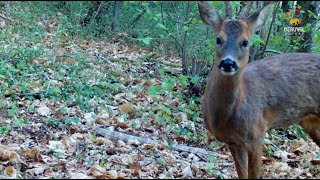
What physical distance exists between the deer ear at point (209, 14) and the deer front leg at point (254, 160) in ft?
3.93

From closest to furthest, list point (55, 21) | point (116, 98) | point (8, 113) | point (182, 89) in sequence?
point (8, 113)
point (116, 98)
point (182, 89)
point (55, 21)

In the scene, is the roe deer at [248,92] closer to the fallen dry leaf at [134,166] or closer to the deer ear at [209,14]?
the deer ear at [209,14]

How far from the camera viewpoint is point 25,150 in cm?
520

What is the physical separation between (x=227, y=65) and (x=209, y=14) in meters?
0.70

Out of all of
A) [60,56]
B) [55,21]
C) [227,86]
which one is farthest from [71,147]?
[55,21]

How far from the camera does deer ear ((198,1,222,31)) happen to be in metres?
4.90

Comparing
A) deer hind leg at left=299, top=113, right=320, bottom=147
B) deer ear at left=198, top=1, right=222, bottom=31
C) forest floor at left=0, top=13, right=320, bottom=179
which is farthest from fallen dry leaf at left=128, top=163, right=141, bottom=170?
deer hind leg at left=299, top=113, right=320, bottom=147

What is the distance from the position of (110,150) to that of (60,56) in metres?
4.41

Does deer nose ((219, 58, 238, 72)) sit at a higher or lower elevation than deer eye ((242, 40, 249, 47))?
lower

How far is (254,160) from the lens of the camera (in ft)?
16.5

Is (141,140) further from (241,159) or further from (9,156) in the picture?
(9,156)

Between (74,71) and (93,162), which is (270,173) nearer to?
(93,162)

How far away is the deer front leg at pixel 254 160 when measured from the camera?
502 centimetres

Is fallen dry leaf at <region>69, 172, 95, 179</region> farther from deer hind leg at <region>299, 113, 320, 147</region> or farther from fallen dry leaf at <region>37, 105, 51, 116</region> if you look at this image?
deer hind leg at <region>299, 113, 320, 147</region>
